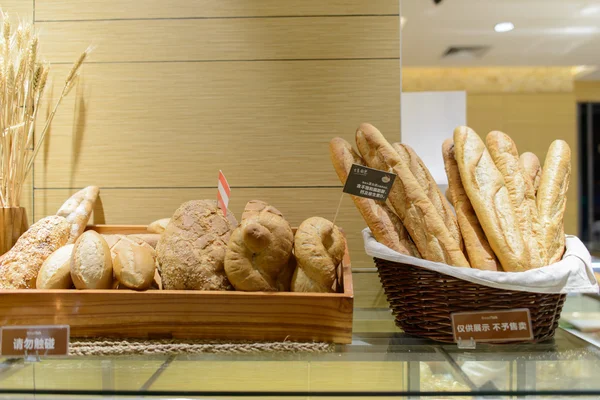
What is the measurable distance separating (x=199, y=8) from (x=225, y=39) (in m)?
0.14

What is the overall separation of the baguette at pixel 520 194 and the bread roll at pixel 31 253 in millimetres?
1091

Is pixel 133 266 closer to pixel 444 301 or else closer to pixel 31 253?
pixel 31 253

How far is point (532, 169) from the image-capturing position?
1339 mm

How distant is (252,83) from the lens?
5.78 ft

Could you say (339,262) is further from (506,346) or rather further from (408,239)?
(506,346)

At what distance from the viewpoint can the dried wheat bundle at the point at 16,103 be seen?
1.47m

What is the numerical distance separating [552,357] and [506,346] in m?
0.08

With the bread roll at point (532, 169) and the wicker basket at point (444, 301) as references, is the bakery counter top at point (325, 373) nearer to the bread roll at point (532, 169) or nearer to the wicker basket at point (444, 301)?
the wicker basket at point (444, 301)

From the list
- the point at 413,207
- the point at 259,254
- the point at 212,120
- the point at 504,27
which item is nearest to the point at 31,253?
the point at 259,254

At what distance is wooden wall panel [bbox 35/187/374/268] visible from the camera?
68.6 inches

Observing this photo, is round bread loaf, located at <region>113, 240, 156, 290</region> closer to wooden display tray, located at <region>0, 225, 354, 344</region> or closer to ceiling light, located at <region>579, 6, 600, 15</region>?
wooden display tray, located at <region>0, 225, 354, 344</region>

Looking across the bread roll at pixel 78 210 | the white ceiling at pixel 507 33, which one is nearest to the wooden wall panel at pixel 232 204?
the bread roll at pixel 78 210

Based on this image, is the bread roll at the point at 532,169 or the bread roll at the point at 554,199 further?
the bread roll at the point at 532,169

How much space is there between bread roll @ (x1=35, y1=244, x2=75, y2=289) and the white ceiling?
330 cm
